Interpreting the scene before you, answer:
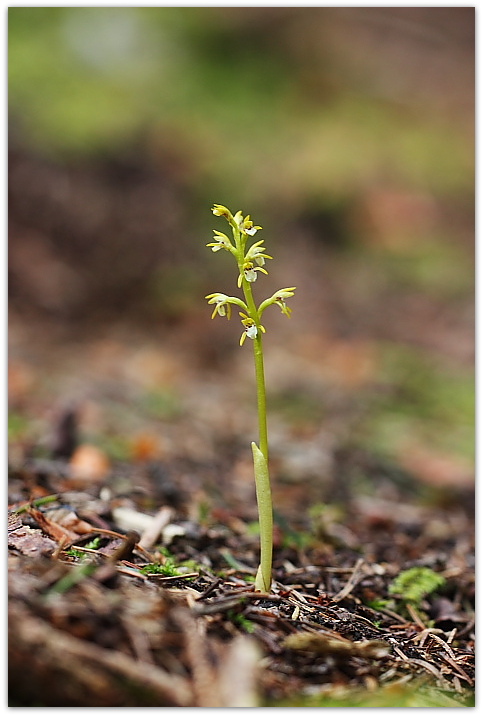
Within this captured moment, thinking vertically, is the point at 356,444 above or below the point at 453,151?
below

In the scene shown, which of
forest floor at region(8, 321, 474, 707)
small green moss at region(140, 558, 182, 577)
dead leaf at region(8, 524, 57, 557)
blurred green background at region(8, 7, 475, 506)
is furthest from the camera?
blurred green background at region(8, 7, 475, 506)

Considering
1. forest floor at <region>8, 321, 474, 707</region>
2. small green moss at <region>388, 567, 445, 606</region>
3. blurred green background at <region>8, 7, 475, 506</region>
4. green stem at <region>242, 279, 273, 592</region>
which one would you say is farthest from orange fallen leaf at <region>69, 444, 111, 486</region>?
small green moss at <region>388, 567, 445, 606</region>

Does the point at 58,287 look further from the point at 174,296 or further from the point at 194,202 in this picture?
the point at 194,202

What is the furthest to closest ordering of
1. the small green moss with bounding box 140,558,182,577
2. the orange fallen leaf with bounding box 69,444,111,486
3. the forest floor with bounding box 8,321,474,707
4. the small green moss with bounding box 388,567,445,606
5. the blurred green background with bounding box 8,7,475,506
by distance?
the blurred green background with bounding box 8,7,475,506 < the orange fallen leaf with bounding box 69,444,111,486 < the small green moss with bounding box 388,567,445,606 < the small green moss with bounding box 140,558,182,577 < the forest floor with bounding box 8,321,474,707

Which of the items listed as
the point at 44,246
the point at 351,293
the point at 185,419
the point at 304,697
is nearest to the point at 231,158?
the point at 351,293

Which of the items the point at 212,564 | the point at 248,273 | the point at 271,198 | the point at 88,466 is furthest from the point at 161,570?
the point at 271,198

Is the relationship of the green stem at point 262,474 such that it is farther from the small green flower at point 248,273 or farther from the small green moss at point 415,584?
the small green moss at point 415,584

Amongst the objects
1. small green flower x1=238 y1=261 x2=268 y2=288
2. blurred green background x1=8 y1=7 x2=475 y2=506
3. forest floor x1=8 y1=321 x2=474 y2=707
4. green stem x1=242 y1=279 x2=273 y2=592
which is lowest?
forest floor x1=8 y1=321 x2=474 y2=707

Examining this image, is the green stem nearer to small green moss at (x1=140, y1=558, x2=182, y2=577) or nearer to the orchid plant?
the orchid plant
